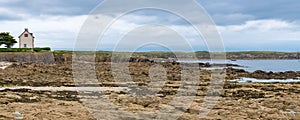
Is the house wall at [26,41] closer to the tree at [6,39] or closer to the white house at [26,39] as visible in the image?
the white house at [26,39]

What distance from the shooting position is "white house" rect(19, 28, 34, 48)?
77094 millimetres

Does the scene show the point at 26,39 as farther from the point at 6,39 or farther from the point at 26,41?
the point at 6,39

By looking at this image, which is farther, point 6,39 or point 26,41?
point 26,41

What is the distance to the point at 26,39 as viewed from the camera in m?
77.3

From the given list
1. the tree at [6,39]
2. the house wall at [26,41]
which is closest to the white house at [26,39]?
the house wall at [26,41]

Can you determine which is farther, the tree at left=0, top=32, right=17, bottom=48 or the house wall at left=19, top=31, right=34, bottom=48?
the house wall at left=19, top=31, right=34, bottom=48

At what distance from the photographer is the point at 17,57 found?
60.6m

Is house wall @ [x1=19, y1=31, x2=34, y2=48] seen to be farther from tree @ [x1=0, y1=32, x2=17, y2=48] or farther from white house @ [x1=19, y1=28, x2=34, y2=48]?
tree @ [x1=0, y1=32, x2=17, y2=48]

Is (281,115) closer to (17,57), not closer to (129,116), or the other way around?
(129,116)

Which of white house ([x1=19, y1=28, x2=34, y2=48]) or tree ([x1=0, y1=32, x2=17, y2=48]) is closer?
tree ([x1=0, y1=32, x2=17, y2=48])

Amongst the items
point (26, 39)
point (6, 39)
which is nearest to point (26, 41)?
point (26, 39)

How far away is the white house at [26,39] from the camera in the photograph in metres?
77.1

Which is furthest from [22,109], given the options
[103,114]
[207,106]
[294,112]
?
[294,112]

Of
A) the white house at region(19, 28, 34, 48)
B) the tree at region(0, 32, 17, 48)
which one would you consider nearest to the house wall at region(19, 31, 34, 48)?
the white house at region(19, 28, 34, 48)
